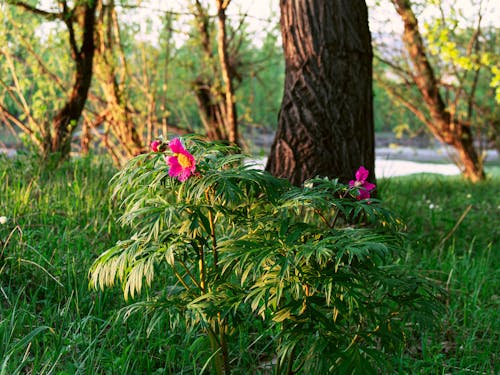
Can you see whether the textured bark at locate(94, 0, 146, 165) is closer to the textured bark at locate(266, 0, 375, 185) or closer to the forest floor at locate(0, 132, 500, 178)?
the forest floor at locate(0, 132, 500, 178)

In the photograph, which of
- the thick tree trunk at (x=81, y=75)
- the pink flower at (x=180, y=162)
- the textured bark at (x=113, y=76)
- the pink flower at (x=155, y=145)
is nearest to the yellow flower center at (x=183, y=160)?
the pink flower at (x=180, y=162)

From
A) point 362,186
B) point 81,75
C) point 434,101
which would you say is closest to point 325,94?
point 362,186

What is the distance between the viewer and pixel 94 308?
9.21ft

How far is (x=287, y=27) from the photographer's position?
15.1 feet

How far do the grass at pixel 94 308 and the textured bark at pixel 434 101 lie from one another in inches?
186

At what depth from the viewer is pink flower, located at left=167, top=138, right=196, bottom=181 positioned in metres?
1.91

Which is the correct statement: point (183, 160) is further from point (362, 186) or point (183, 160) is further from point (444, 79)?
point (444, 79)

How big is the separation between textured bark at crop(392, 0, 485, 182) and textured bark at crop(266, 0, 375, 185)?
4.22m

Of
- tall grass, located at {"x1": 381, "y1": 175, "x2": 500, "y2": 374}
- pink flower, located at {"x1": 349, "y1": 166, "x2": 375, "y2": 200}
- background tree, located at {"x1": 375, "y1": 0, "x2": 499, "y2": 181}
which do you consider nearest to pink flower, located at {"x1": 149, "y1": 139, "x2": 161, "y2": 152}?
pink flower, located at {"x1": 349, "y1": 166, "x2": 375, "y2": 200}

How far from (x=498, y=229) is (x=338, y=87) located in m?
2.35

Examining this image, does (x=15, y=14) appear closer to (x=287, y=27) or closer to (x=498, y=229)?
(x=287, y=27)

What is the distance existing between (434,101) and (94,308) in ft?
26.2

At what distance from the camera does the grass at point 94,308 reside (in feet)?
7.82

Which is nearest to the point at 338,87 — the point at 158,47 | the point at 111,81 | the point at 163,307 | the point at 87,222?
the point at 87,222
